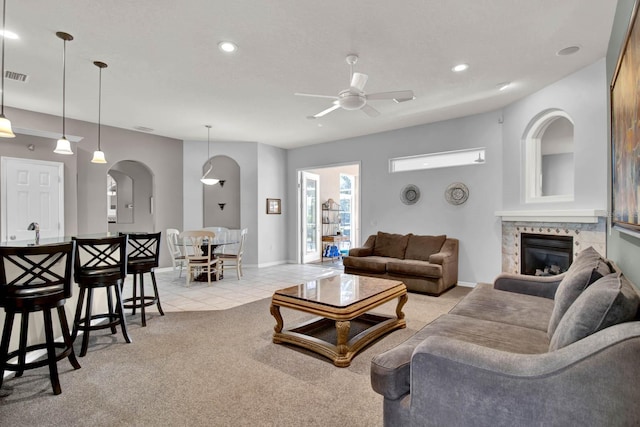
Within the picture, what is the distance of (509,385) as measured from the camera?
4.08 ft

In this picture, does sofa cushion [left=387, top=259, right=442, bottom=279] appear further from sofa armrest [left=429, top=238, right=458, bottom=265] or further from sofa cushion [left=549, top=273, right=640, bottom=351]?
sofa cushion [left=549, top=273, right=640, bottom=351]

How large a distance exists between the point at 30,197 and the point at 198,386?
15.7 feet

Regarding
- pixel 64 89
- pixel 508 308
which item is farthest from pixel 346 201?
pixel 508 308

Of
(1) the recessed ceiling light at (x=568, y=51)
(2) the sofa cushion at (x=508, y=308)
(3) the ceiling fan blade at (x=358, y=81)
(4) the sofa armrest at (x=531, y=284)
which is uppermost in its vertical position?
(1) the recessed ceiling light at (x=568, y=51)

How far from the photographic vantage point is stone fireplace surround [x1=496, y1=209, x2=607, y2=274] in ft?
11.8

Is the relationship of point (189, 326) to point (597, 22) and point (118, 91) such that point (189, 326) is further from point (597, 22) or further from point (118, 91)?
point (597, 22)

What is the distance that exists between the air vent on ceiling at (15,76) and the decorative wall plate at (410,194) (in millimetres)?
5808

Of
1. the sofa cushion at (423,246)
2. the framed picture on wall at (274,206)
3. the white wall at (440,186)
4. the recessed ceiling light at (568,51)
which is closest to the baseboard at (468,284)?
the white wall at (440,186)

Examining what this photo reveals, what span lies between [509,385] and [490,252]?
4478mm

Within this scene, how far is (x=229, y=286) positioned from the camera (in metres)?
5.51

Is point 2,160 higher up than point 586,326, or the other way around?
point 2,160

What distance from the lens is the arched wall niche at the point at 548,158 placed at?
4383 millimetres

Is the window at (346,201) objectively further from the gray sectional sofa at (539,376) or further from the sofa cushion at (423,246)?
the gray sectional sofa at (539,376)

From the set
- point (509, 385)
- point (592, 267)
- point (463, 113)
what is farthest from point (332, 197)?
point (509, 385)
